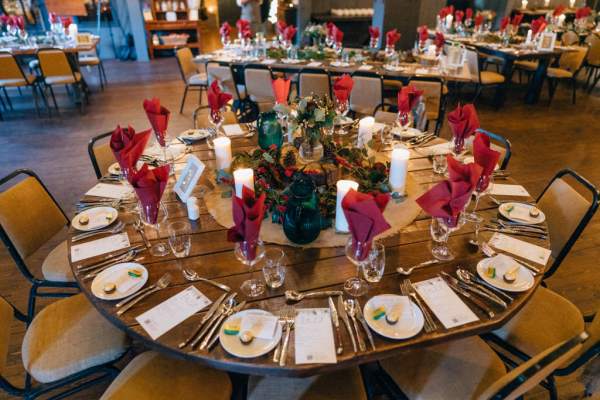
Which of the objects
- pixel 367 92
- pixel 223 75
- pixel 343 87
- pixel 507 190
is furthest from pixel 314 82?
pixel 507 190

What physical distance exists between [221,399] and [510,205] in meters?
1.55

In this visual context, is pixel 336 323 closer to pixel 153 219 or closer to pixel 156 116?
pixel 153 219

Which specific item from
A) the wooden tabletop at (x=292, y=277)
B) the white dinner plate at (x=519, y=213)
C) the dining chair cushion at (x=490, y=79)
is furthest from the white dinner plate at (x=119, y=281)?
the dining chair cushion at (x=490, y=79)

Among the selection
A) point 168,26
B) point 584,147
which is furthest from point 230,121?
point 168,26

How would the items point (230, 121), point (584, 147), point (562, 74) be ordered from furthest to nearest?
point (562, 74) < point (584, 147) < point (230, 121)

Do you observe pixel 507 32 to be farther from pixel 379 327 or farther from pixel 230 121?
pixel 379 327

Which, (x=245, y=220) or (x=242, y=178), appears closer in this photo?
(x=245, y=220)

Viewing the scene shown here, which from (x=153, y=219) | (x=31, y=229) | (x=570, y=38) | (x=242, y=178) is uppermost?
(x=570, y=38)

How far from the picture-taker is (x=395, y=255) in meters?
1.56

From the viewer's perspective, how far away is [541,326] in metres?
1.63

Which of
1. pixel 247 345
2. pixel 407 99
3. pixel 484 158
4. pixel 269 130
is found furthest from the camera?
pixel 407 99

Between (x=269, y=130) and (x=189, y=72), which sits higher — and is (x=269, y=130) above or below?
above

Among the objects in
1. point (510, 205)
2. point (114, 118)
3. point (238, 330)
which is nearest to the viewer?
point (238, 330)

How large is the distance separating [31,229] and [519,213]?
2403 millimetres
